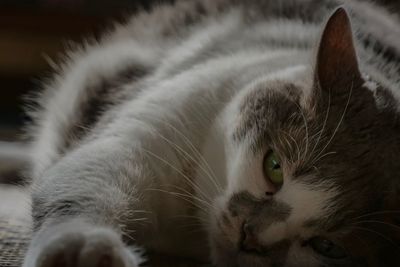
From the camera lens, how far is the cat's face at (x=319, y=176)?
1.32m

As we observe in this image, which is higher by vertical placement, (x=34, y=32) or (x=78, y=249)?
(x=34, y=32)

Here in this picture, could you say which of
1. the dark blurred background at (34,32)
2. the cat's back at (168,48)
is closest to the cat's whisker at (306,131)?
the cat's back at (168,48)

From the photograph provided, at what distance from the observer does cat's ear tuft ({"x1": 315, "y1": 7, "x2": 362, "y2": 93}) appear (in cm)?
142

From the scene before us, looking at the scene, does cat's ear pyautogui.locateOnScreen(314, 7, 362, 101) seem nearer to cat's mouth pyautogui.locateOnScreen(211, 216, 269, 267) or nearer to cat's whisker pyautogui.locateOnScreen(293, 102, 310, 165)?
cat's whisker pyautogui.locateOnScreen(293, 102, 310, 165)

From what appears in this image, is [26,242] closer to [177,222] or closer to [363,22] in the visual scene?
[177,222]

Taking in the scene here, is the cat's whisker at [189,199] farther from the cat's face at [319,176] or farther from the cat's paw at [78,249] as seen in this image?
the cat's paw at [78,249]

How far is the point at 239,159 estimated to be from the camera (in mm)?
1461

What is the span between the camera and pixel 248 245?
1331 millimetres

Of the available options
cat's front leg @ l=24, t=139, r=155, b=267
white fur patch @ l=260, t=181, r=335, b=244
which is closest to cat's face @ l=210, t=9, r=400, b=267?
white fur patch @ l=260, t=181, r=335, b=244

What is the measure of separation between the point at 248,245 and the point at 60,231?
0.35 metres

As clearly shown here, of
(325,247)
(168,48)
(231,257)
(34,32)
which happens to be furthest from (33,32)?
(325,247)

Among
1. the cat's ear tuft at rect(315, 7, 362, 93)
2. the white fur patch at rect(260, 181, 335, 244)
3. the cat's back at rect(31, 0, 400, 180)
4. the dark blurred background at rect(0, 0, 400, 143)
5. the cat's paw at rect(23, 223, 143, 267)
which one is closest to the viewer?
the cat's paw at rect(23, 223, 143, 267)

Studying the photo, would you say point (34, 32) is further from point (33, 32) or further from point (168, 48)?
point (168, 48)

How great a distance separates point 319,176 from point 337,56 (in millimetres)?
263
